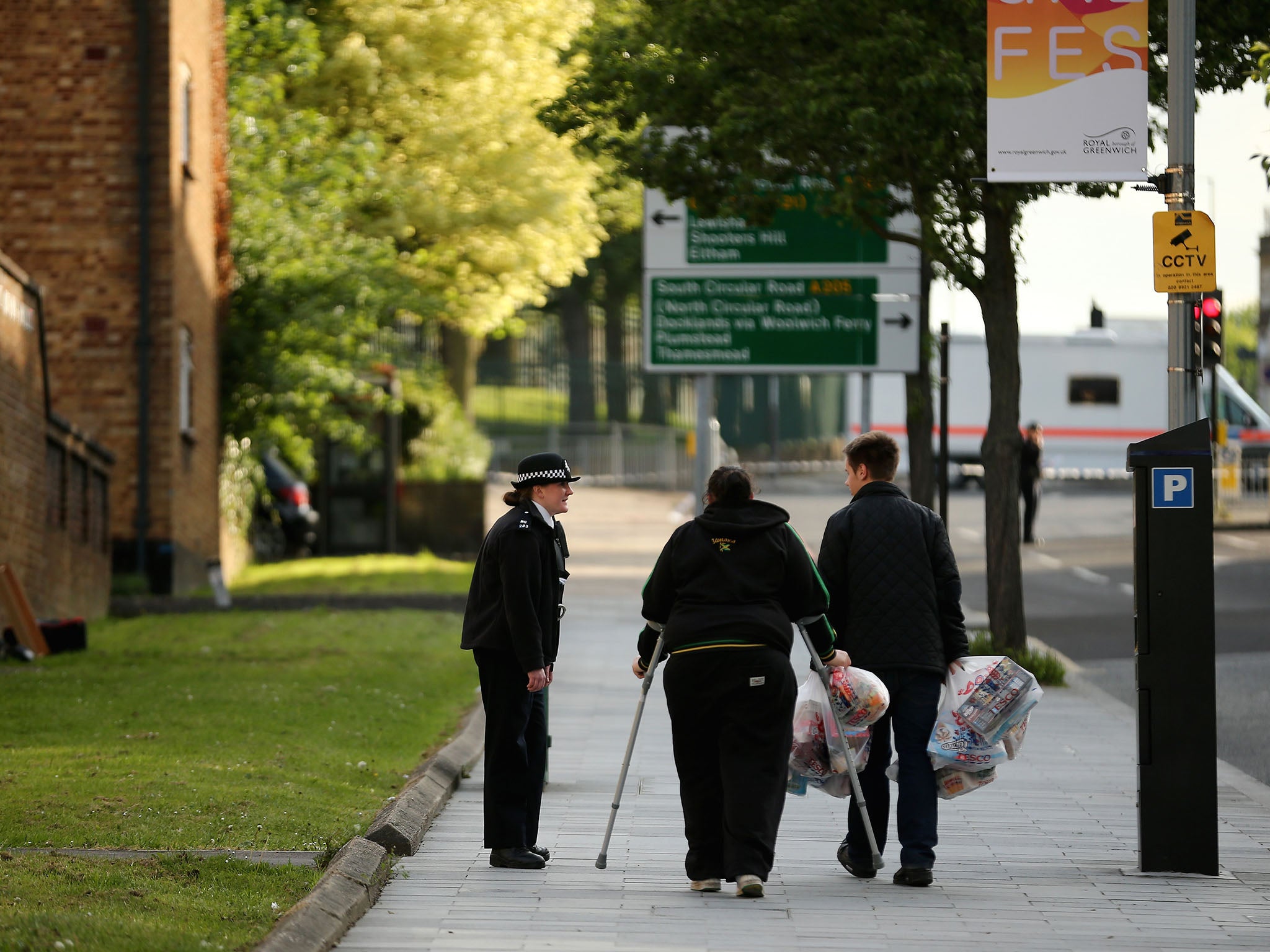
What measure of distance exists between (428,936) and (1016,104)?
5.47 m

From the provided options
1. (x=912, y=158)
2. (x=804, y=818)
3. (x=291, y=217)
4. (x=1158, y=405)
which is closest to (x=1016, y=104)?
(x=804, y=818)

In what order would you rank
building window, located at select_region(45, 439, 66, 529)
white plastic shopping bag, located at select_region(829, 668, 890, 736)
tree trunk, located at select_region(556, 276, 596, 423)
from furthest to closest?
1. tree trunk, located at select_region(556, 276, 596, 423)
2. building window, located at select_region(45, 439, 66, 529)
3. white plastic shopping bag, located at select_region(829, 668, 890, 736)

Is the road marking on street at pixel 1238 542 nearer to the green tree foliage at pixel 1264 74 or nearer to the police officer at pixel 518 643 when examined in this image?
the green tree foliage at pixel 1264 74

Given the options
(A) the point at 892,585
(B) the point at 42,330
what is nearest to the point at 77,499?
(B) the point at 42,330

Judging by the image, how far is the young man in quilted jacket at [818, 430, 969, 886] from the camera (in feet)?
24.2

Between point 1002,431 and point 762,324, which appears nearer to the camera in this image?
point 1002,431

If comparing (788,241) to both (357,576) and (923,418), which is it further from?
(357,576)

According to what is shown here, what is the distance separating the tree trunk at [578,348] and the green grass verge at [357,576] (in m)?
A: 21.4

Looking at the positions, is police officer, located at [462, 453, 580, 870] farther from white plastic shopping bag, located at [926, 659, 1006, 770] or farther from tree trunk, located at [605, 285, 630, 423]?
tree trunk, located at [605, 285, 630, 423]

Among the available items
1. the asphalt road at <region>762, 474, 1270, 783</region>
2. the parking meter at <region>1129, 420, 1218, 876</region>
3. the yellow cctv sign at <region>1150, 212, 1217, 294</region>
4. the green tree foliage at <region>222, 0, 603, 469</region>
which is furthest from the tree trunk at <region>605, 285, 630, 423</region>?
the parking meter at <region>1129, 420, 1218, 876</region>

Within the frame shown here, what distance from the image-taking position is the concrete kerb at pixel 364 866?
19.1 ft

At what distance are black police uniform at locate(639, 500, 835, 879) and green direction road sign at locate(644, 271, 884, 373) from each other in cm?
1303

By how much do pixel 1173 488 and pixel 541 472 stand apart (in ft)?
8.71

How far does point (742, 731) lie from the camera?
22.7 ft
